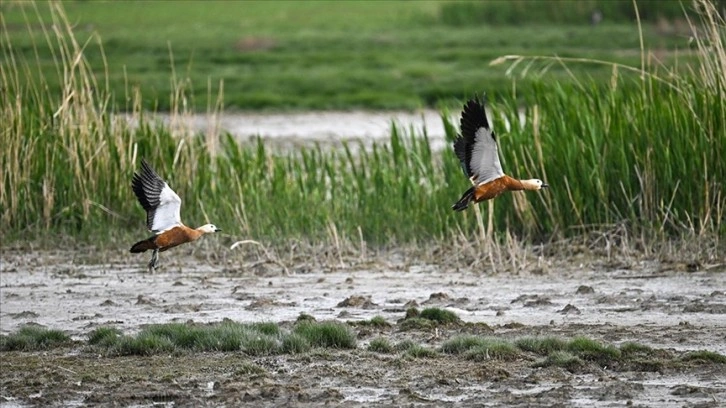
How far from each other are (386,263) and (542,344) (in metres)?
3.31

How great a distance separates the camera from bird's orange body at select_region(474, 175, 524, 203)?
723 centimetres

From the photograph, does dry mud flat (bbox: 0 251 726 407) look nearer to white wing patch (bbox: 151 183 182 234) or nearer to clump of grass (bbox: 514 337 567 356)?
clump of grass (bbox: 514 337 567 356)

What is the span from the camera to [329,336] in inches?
316

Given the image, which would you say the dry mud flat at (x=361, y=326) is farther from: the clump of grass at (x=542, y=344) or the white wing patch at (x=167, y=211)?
the white wing patch at (x=167, y=211)

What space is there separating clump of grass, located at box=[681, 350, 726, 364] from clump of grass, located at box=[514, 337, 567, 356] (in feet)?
2.13

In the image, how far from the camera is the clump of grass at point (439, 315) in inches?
339

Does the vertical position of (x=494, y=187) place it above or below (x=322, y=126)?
above

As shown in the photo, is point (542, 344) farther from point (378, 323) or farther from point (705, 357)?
point (378, 323)

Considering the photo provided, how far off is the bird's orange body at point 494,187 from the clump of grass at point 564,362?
888mm

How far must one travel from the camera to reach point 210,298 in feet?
32.3

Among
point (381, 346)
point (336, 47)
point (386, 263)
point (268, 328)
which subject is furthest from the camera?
point (336, 47)

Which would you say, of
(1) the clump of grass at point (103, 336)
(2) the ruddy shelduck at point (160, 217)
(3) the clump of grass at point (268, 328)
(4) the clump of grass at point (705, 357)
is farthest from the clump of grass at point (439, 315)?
(1) the clump of grass at point (103, 336)

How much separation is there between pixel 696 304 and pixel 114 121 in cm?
550

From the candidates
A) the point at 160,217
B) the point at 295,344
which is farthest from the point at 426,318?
the point at 160,217
